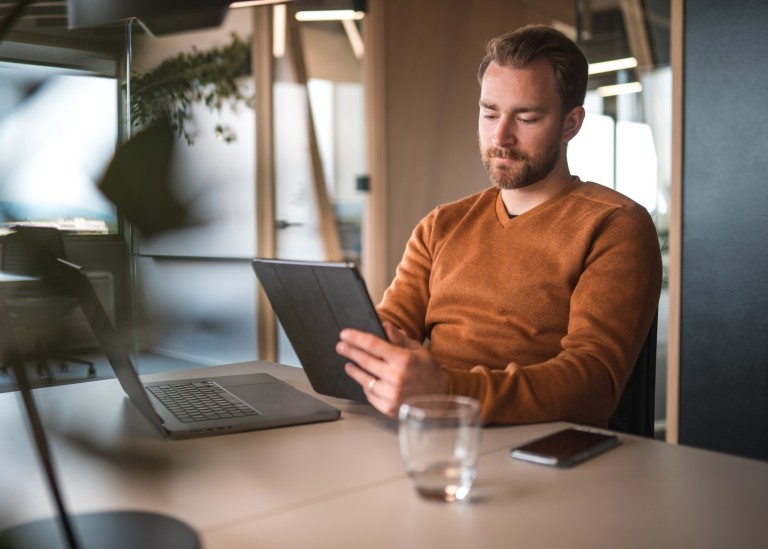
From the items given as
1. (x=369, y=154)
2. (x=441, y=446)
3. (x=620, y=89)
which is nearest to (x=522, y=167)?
(x=441, y=446)

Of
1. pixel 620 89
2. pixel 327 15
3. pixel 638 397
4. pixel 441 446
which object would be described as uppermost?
pixel 327 15

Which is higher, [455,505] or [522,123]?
[522,123]

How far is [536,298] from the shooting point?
1546mm

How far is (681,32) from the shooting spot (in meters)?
2.54

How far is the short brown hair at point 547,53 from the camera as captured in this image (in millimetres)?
1673

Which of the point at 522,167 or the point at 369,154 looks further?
the point at 369,154

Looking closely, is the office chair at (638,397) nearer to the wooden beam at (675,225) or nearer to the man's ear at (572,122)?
the man's ear at (572,122)

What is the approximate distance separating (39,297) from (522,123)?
1.50 meters

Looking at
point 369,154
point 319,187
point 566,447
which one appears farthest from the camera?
point 319,187

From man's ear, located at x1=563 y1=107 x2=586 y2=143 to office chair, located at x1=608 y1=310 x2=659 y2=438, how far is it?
52 centimetres

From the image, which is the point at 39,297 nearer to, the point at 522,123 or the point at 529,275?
the point at 529,275

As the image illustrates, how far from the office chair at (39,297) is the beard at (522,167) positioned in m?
1.43

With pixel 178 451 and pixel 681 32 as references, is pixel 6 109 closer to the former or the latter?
pixel 178 451

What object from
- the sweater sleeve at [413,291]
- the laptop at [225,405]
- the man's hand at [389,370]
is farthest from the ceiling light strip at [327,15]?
the man's hand at [389,370]
